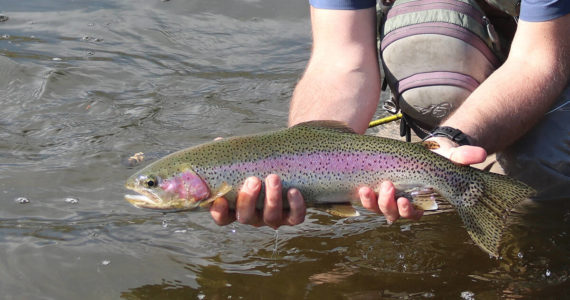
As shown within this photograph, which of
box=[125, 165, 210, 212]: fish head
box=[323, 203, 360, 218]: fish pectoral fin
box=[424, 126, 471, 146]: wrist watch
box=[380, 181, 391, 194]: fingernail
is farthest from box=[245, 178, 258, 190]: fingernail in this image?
box=[424, 126, 471, 146]: wrist watch

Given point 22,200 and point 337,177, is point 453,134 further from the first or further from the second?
point 22,200

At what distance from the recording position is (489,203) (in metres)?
2.69

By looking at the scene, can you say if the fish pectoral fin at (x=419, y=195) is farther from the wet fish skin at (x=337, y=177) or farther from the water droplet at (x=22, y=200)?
the water droplet at (x=22, y=200)

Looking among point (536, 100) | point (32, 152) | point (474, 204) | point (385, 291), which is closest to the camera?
point (474, 204)

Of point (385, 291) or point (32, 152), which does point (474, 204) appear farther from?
point (32, 152)

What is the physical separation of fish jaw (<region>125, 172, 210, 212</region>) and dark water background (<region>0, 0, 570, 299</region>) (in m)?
0.47

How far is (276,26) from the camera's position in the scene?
25.5ft

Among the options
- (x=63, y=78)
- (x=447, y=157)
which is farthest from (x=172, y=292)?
(x=63, y=78)

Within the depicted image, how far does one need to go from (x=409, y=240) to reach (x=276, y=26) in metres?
4.69

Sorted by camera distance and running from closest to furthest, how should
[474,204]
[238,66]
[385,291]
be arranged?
1. [474,204]
2. [385,291]
3. [238,66]

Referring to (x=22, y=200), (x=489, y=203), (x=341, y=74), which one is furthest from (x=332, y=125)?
(x=22, y=200)

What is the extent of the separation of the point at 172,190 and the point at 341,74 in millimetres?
1247

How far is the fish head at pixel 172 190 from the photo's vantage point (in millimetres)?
2695

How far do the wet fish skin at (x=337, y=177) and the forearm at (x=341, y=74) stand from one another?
1.96ft
